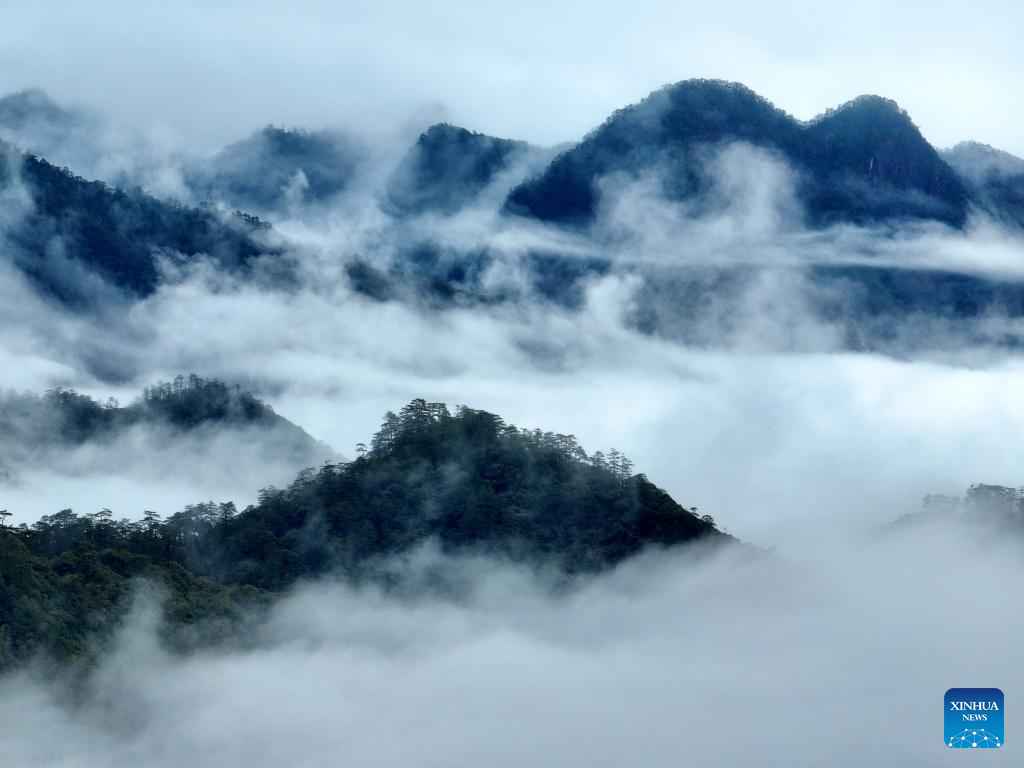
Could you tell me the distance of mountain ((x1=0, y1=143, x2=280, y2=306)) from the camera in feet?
357

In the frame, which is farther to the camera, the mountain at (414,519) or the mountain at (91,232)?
the mountain at (91,232)

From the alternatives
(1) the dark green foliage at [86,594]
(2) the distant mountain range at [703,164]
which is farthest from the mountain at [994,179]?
(1) the dark green foliage at [86,594]

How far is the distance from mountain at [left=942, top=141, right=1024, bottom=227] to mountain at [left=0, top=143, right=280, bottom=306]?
52.4 m

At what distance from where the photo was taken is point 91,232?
4301 inches

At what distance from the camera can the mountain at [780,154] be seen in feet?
390

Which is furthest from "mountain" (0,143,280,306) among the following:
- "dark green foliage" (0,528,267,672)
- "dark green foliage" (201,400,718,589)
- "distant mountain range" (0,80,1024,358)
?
"dark green foliage" (0,528,267,672)

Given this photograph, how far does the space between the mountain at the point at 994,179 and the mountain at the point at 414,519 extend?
60305 millimetres

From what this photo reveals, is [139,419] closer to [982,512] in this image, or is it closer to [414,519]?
[414,519]

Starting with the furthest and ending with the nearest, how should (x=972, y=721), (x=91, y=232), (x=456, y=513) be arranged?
(x=91, y=232) → (x=456, y=513) → (x=972, y=721)

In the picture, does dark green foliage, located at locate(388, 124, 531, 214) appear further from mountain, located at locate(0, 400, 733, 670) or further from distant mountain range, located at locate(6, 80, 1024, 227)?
mountain, located at locate(0, 400, 733, 670)

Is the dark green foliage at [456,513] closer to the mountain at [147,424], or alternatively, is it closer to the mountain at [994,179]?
the mountain at [147,424]

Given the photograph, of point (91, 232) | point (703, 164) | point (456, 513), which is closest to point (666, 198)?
point (703, 164)

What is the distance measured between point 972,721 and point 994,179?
275ft

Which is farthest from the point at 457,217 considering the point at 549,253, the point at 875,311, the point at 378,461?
the point at 378,461
